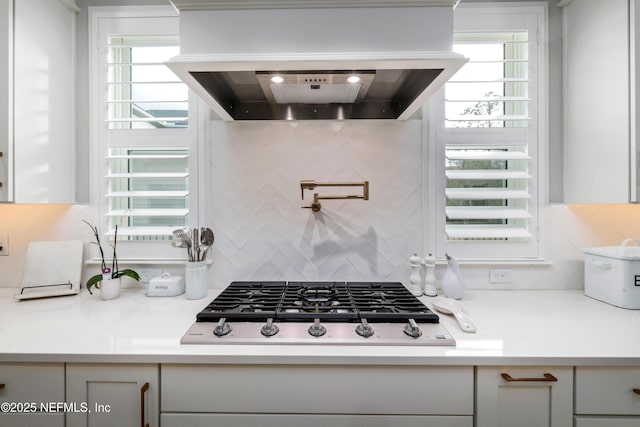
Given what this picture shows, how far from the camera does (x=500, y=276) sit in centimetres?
174

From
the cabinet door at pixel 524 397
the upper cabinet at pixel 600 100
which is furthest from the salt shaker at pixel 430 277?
the upper cabinet at pixel 600 100

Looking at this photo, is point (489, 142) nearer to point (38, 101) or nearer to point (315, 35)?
point (315, 35)

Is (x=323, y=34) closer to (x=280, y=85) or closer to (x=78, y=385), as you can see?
(x=280, y=85)

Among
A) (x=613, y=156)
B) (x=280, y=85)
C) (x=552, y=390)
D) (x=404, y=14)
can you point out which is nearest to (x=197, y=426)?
(x=552, y=390)

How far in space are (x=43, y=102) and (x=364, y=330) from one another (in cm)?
175

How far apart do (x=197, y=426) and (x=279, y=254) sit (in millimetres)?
875

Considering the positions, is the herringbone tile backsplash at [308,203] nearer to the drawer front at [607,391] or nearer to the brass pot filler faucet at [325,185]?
the brass pot filler faucet at [325,185]

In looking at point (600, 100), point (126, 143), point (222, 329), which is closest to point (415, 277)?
point (222, 329)

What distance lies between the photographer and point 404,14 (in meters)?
1.10


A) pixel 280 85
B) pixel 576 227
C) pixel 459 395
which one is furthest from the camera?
pixel 576 227

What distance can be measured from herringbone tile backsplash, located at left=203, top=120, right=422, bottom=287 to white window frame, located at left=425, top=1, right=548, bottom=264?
0.08 m

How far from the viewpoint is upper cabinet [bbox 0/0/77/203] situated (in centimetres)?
137

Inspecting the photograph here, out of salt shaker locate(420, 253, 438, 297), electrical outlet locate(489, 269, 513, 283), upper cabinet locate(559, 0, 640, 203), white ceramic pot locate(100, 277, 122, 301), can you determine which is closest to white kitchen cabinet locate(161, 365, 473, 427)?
salt shaker locate(420, 253, 438, 297)

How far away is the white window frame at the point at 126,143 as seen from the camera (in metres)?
1.76
